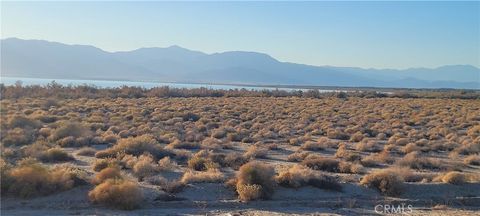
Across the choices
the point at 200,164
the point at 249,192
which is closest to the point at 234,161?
the point at 200,164

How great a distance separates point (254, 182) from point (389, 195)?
401cm

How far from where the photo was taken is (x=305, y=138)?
96.4 feet

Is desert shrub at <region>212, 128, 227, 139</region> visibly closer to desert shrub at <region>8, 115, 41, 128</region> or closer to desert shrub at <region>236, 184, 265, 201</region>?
desert shrub at <region>8, 115, 41, 128</region>

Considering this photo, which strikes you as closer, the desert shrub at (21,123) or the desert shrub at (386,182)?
the desert shrub at (386,182)

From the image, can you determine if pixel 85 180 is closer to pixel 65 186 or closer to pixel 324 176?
pixel 65 186

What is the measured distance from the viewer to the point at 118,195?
1362cm

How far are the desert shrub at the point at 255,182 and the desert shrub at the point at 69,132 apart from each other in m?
13.6

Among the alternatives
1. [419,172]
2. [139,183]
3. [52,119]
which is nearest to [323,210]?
[139,183]

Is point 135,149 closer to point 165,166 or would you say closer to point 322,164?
point 165,166

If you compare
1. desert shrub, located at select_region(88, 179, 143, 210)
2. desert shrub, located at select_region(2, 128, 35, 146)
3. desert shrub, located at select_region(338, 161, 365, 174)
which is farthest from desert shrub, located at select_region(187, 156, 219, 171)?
desert shrub, located at select_region(2, 128, 35, 146)

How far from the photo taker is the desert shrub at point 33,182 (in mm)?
14258

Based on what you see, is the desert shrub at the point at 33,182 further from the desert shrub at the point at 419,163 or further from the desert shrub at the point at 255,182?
the desert shrub at the point at 419,163

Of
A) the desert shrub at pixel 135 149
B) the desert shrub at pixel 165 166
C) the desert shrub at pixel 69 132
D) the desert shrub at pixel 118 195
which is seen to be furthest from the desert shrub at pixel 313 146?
the desert shrub at pixel 118 195

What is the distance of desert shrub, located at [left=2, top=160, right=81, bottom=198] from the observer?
1426 cm
